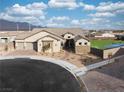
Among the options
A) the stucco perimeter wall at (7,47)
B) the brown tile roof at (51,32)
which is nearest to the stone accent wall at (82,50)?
the brown tile roof at (51,32)

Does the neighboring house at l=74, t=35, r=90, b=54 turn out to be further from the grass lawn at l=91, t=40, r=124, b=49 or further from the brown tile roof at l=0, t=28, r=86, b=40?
the brown tile roof at l=0, t=28, r=86, b=40

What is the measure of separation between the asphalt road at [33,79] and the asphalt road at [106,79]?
48.3 inches

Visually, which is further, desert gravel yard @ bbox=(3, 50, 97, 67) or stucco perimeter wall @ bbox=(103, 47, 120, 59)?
stucco perimeter wall @ bbox=(103, 47, 120, 59)

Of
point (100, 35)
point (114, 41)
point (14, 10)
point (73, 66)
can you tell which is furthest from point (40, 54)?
point (114, 41)

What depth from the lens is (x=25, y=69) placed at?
12281mm

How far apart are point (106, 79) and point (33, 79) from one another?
15.7ft

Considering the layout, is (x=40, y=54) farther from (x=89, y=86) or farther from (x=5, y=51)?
(x=89, y=86)

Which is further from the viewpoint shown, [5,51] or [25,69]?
[5,51]

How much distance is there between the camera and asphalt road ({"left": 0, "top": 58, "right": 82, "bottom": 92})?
1033 centimetres

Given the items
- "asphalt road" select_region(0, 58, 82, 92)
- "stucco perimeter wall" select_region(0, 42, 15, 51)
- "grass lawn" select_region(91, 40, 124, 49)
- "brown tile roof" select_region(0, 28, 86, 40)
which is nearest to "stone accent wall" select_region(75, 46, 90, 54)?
"grass lawn" select_region(91, 40, 124, 49)

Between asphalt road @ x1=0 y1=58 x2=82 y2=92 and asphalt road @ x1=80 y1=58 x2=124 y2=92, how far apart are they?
48.3 inches

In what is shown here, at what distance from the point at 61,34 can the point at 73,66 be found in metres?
4.56

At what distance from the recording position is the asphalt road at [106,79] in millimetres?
11776

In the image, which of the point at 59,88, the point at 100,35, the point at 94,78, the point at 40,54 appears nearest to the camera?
the point at 59,88
